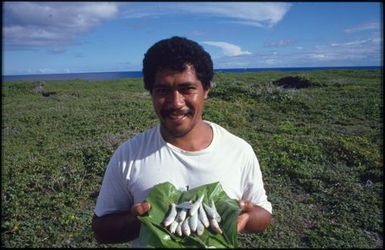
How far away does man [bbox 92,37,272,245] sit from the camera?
2.76 meters

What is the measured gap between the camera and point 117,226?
9.11 feet

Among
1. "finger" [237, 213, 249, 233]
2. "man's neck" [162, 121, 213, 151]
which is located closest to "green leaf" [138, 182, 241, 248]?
"finger" [237, 213, 249, 233]

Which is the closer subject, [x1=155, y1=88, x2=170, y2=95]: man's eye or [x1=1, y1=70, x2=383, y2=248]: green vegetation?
[x1=155, y1=88, x2=170, y2=95]: man's eye

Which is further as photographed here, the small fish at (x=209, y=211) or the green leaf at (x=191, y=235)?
the small fish at (x=209, y=211)

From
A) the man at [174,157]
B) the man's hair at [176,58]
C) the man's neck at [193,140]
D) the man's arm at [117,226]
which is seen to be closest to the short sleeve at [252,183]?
the man at [174,157]

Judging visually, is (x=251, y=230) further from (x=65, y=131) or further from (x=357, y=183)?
A: (x=65, y=131)

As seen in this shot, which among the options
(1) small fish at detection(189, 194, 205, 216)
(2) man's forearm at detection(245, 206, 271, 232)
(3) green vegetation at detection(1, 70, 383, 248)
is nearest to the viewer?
(1) small fish at detection(189, 194, 205, 216)

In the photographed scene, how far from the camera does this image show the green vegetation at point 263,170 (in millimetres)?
7152

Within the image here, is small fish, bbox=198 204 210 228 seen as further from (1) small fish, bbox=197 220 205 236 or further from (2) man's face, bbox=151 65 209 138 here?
(2) man's face, bbox=151 65 209 138

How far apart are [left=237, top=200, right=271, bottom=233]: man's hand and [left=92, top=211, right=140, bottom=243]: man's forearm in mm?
757

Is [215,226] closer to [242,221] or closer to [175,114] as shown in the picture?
[242,221]

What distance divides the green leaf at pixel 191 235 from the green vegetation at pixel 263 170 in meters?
4.50

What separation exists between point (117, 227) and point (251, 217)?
1.00 metres

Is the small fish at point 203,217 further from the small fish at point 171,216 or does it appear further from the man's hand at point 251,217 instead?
the man's hand at point 251,217
